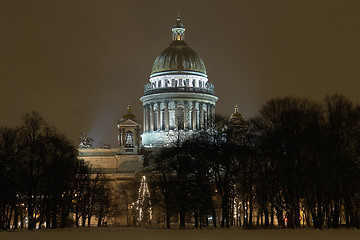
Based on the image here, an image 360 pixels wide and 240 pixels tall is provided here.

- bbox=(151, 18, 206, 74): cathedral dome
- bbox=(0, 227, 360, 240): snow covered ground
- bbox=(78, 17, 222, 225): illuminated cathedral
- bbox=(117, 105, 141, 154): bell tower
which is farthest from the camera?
bbox=(151, 18, 206, 74): cathedral dome

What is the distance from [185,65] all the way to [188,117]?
1194cm

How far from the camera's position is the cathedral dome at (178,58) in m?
181

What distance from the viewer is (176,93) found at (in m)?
178

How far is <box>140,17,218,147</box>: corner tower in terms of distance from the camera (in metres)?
176

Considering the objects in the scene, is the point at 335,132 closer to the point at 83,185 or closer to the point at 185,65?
the point at 83,185

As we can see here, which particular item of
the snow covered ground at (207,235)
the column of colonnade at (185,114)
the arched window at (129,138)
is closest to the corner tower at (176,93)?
the column of colonnade at (185,114)

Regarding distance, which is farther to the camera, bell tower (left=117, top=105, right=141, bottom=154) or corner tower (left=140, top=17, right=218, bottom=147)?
corner tower (left=140, top=17, right=218, bottom=147)

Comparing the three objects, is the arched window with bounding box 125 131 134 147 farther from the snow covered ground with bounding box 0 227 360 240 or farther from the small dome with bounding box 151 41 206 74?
the snow covered ground with bounding box 0 227 360 240

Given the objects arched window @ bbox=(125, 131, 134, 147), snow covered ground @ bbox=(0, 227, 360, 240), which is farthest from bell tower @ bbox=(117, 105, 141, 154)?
snow covered ground @ bbox=(0, 227, 360, 240)

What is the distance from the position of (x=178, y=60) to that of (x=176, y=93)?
762cm

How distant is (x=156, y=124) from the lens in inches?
7062

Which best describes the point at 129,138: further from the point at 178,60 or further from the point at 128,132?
the point at 178,60

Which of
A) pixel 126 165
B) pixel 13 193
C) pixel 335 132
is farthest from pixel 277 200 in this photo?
pixel 126 165

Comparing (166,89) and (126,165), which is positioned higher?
(166,89)
